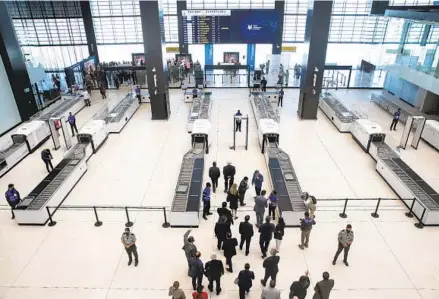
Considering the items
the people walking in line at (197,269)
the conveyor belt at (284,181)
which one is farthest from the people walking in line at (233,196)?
the people walking in line at (197,269)

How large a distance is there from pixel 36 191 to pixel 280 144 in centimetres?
1022

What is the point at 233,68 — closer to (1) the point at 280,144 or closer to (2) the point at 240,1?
(2) the point at 240,1

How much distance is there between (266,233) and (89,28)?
2296 centimetres

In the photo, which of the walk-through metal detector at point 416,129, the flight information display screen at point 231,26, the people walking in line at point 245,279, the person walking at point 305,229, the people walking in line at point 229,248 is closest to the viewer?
the people walking in line at point 245,279

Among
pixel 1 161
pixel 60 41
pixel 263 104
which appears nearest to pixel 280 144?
pixel 263 104

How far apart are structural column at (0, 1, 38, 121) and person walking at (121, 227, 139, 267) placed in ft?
45.5

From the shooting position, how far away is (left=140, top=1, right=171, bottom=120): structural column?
15914 millimetres

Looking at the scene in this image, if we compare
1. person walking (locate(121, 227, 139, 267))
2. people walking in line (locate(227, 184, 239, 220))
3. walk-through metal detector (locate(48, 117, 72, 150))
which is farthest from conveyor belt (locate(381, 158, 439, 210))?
walk-through metal detector (locate(48, 117, 72, 150))

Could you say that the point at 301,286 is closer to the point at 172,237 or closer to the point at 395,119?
the point at 172,237

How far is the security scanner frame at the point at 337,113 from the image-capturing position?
1619cm

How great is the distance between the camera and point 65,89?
78.0ft

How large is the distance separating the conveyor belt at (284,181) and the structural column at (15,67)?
1408 centimetres

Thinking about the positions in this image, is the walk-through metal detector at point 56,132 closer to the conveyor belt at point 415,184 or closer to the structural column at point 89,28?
the structural column at point 89,28

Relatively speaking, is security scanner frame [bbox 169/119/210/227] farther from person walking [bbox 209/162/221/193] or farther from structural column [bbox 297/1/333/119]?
structural column [bbox 297/1/333/119]
